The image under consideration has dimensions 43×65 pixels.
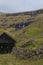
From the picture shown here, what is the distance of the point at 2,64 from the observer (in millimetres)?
31516

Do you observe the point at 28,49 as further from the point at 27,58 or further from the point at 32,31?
the point at 32,31

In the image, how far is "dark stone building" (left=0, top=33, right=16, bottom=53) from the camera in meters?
76.9

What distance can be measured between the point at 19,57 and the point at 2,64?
29.3 m

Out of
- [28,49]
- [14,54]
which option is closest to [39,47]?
[28,49]

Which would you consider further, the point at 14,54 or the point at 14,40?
the point at 14,40

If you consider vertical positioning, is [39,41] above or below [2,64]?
below

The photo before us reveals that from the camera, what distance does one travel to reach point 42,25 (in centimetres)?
10712

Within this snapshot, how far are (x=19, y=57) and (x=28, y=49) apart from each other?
3190mm

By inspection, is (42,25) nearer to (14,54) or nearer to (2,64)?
(14,54)

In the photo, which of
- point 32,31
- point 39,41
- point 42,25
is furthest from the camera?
point 42,25

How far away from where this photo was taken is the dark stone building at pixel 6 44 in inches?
3029

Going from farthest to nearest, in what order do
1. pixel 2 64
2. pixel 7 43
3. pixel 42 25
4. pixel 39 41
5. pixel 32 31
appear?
pixel 42 25
pixel 32 31
pixel 7 43
pixel 39 41
pixel 2 64

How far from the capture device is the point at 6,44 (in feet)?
254

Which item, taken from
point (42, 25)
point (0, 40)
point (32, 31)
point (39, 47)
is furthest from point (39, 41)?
point (42, 25)
